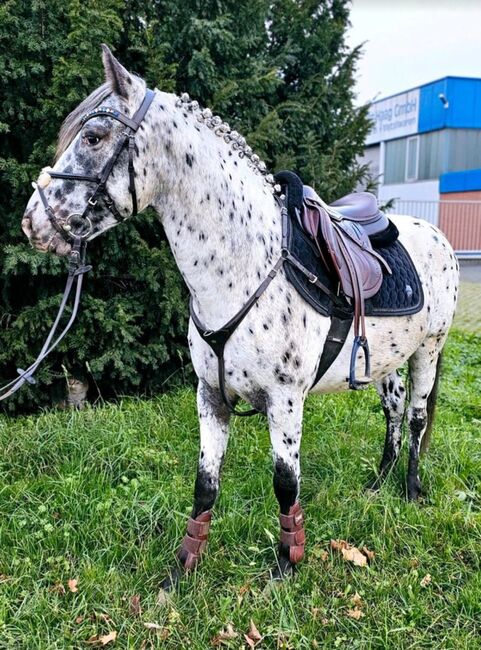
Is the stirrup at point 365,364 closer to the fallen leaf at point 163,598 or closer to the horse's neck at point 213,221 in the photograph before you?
the horse's neck at point 213,221

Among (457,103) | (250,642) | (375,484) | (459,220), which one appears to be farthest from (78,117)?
(457,103)

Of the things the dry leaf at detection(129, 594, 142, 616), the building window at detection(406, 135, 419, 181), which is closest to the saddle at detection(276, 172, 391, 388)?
the dry leaf at detection(129, 594, 142, 616)

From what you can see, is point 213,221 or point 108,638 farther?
point 108,638

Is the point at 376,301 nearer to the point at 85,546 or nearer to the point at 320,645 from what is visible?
the point at 320,645

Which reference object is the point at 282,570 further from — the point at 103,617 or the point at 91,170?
the point at 91,170

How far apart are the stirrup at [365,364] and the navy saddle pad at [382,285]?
16 cm

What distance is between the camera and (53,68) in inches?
147

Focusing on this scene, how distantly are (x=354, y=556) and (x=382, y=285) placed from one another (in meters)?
1.34

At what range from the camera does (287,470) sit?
2.39m

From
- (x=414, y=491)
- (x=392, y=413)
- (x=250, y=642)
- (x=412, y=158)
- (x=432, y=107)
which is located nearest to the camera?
(x=250, y=642)

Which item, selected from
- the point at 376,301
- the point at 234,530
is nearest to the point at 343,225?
the point at 376,301

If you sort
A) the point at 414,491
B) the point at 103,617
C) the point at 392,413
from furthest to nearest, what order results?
1. the point at 392,413
2. the point at 414,491
3. the point at 103,617

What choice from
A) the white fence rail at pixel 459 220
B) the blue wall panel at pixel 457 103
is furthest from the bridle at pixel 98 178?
the blue wall panel at pixel 457 103

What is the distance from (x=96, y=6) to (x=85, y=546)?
3.40 metres
